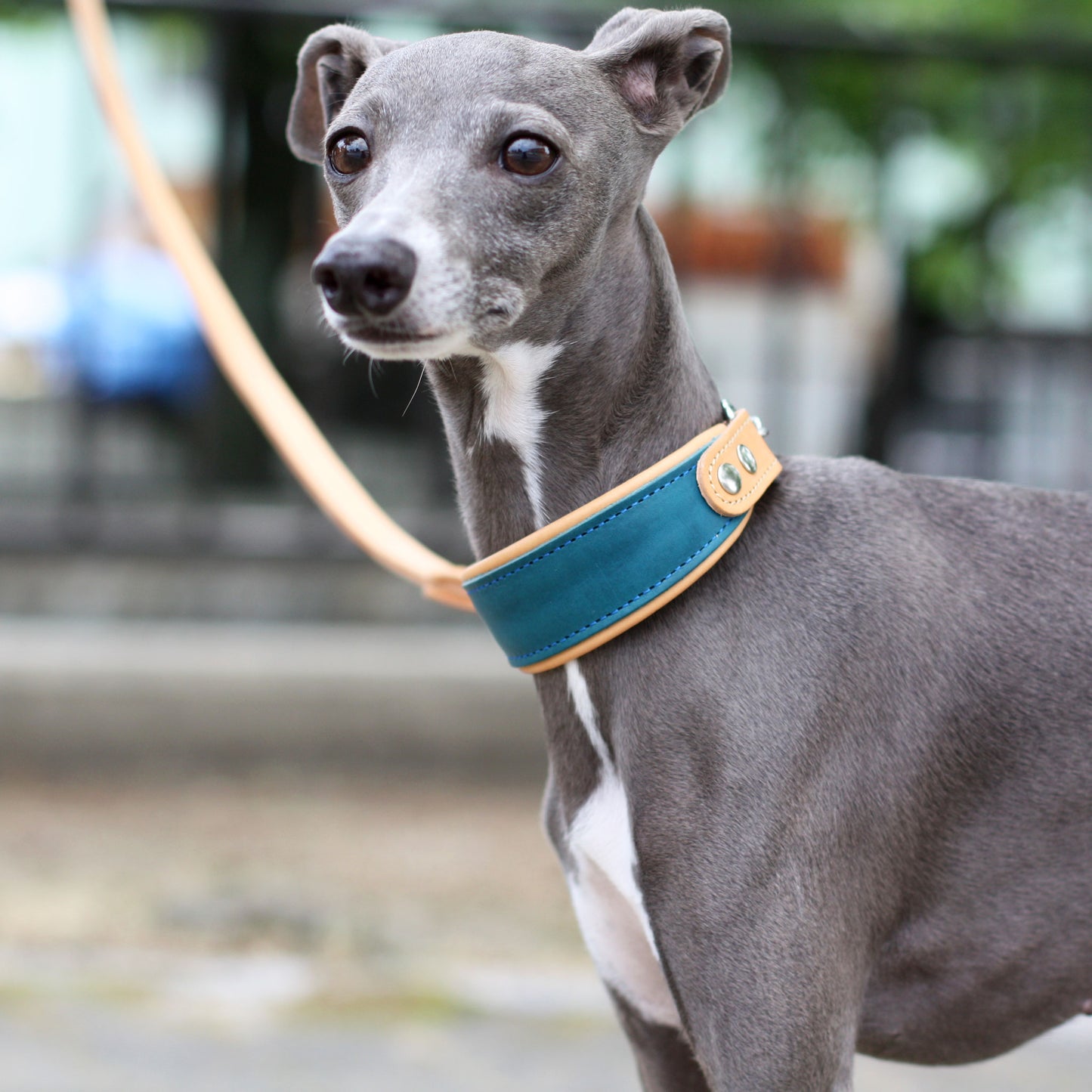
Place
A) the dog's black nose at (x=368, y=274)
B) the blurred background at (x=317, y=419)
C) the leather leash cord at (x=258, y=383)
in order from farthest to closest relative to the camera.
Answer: the blurred background at (x=317, y=419) → the leather leash cord at (x=258, y=383) → the dog's black nose at (x=368, y=274)

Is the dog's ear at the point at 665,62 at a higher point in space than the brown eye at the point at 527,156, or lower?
higher

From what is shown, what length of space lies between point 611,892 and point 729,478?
566 mm

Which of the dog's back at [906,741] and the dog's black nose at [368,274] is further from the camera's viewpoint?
the dog's back at [906,741]

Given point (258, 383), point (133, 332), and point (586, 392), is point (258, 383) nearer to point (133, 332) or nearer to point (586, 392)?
point (586, 392)

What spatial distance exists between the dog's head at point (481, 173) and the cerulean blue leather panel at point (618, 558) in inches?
10.0

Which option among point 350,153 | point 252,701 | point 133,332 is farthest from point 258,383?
point 133,332

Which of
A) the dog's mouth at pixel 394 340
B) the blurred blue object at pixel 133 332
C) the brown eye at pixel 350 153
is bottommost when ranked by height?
the dog's mouth at pixel 394 340

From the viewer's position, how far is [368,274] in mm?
1499

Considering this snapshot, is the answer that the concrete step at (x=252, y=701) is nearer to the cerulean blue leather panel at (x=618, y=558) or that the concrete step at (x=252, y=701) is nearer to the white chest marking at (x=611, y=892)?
the white chest marking at (x=611, y=892)

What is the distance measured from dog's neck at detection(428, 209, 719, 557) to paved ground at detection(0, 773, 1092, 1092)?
217cm

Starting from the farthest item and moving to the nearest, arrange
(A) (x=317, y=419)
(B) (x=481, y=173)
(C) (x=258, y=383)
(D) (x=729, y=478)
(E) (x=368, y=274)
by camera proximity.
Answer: (A) (x=317, y=419)
(C) (x=258, y=383)
(D) (x=729, y=478)
(B) (x=481, y=173)
(E) (x=368, y=274)

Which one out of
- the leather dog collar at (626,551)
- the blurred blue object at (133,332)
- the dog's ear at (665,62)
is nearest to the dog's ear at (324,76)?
the dog's ear at (665,62)

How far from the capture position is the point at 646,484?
5.52 ft

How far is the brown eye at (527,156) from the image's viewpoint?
1.61m
